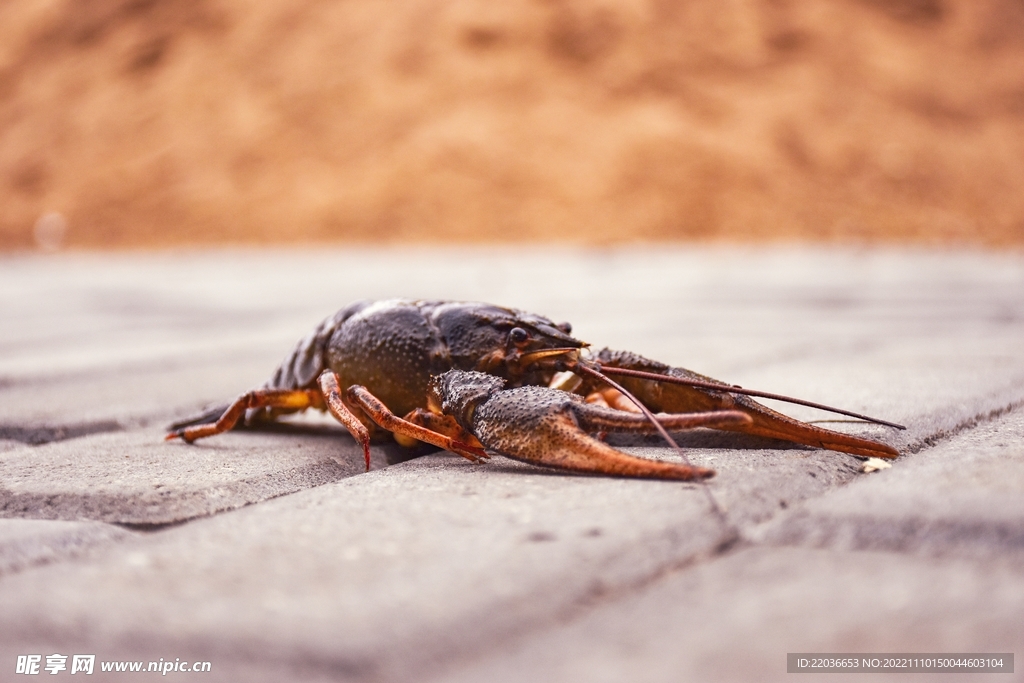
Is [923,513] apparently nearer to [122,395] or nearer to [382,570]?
[382,570]

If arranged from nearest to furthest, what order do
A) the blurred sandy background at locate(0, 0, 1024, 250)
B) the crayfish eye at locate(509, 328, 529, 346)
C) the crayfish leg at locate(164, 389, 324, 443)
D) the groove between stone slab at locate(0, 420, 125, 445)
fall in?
the crayfish eye at locate(509, 328, 529, 346), the crayfish leg at locate(164, 389, 324, 443), the groove between stone slab at locate(0, 420, 125, 445), the blurred sandy background at locate(0, 0, 1024, 250)

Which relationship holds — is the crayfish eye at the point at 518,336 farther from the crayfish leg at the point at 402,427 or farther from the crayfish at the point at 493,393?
the crayfish leg at the point at 402,427

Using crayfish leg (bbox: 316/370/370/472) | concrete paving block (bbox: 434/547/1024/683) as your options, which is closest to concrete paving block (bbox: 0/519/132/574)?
crayfish leg (bbox: 316/370/370/472)

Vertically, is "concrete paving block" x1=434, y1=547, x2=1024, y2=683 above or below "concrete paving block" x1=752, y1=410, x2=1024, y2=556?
below

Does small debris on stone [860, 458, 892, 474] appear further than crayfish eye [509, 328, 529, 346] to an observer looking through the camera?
No

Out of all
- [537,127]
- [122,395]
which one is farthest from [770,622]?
[537,127]

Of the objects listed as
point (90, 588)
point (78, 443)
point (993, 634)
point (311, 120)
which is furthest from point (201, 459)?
point (311, 120)

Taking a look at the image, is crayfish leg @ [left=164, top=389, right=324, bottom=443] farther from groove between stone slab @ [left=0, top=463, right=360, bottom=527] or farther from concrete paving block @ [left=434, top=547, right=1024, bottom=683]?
concrete paving block @ [left=434, top=547, right=1024, bottom=683]
